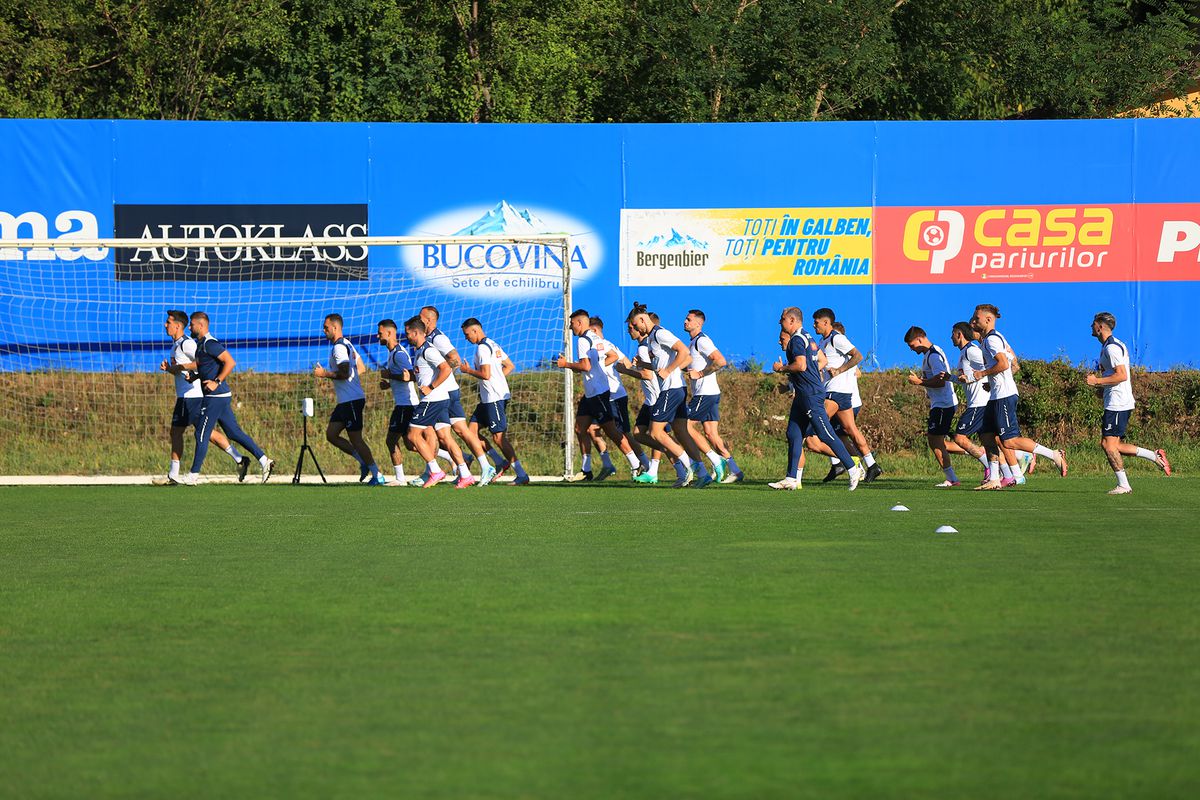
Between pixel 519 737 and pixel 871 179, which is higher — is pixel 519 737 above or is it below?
below

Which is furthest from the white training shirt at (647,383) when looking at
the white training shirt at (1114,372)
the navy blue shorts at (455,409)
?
the white training shirt at (1114,372)

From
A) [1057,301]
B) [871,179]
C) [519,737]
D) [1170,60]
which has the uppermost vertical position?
[1170,60]

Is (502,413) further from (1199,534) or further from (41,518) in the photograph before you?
(1199,534)

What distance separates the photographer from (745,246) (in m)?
26.4

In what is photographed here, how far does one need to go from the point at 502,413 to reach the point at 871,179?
10.2m

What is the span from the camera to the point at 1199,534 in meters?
12.4

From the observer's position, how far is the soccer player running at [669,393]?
1838 cm

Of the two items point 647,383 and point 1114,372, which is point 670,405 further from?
point 1114,372

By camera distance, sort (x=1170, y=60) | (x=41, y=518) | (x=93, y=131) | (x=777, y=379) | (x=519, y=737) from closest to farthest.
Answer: (x=519, y=737) → (x=41, y=518) → (x=777, y=379) → (x=93, y=131) → (x=1170, y=60)

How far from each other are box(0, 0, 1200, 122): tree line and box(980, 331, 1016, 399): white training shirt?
1557cm

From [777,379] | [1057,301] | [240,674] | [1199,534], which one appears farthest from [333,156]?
[240,674]

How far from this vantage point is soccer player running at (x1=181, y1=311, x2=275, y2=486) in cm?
1859

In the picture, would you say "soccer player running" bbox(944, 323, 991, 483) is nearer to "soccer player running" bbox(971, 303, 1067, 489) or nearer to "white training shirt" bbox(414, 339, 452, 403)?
"soccer player running" bbox(971, 303, 1067, 489)

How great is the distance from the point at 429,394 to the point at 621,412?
2.91 metres
